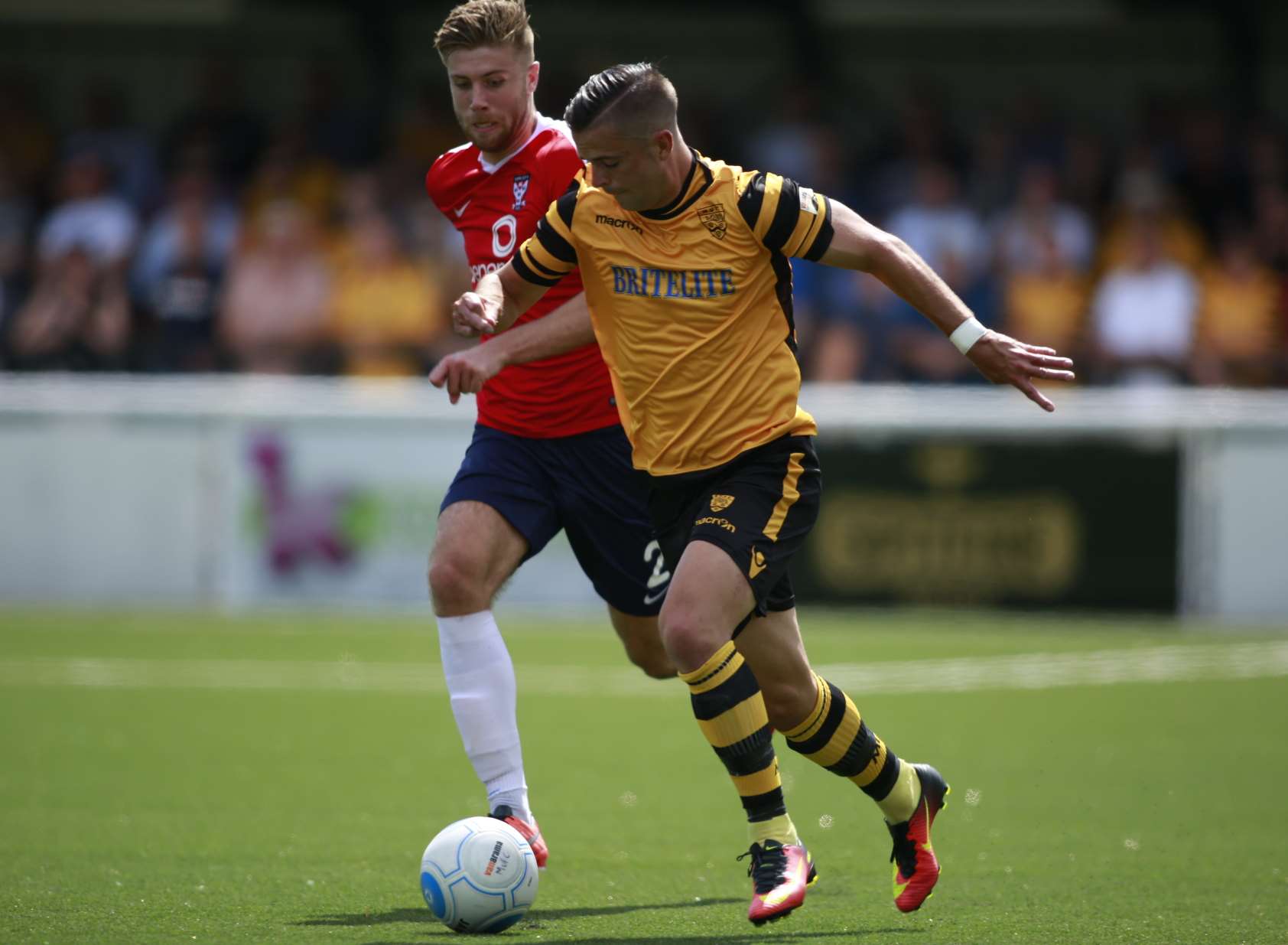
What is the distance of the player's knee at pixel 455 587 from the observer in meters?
5.37

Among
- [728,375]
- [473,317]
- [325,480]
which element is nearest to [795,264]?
[325,480]

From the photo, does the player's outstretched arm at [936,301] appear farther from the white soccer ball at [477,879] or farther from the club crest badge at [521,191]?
the white soccer ball at [477,879]

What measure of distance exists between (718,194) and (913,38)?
14.6 meters

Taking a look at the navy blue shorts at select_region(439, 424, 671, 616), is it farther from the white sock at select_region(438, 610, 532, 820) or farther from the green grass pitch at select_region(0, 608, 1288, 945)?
the green grass pitch at select_region(0, 608, 1288, 945)

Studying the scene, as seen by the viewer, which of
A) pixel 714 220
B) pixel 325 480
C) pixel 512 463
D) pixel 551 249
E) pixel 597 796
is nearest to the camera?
pixel 714 220

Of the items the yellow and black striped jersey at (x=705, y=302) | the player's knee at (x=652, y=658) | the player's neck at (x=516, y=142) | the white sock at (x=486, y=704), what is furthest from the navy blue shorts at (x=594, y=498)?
the player's neck at (x=516, y=142)

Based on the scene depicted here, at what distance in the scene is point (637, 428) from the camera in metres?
5.06

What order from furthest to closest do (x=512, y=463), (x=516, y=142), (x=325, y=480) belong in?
(x=325, y=480), (x=516, y=142), (x=512, y=463)

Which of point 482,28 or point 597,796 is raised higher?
point 482,28

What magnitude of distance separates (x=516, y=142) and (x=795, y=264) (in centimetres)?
835

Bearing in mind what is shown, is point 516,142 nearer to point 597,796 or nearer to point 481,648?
point 481,648

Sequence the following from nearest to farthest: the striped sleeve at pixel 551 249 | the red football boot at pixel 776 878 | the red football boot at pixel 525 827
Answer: the red football boot at pixel 776 878 < the striped sleeve at pixel 551 249 < the red football boot at pixel 525 827

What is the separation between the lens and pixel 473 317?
4789 mm

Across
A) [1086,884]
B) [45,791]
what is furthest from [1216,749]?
[45,791]
